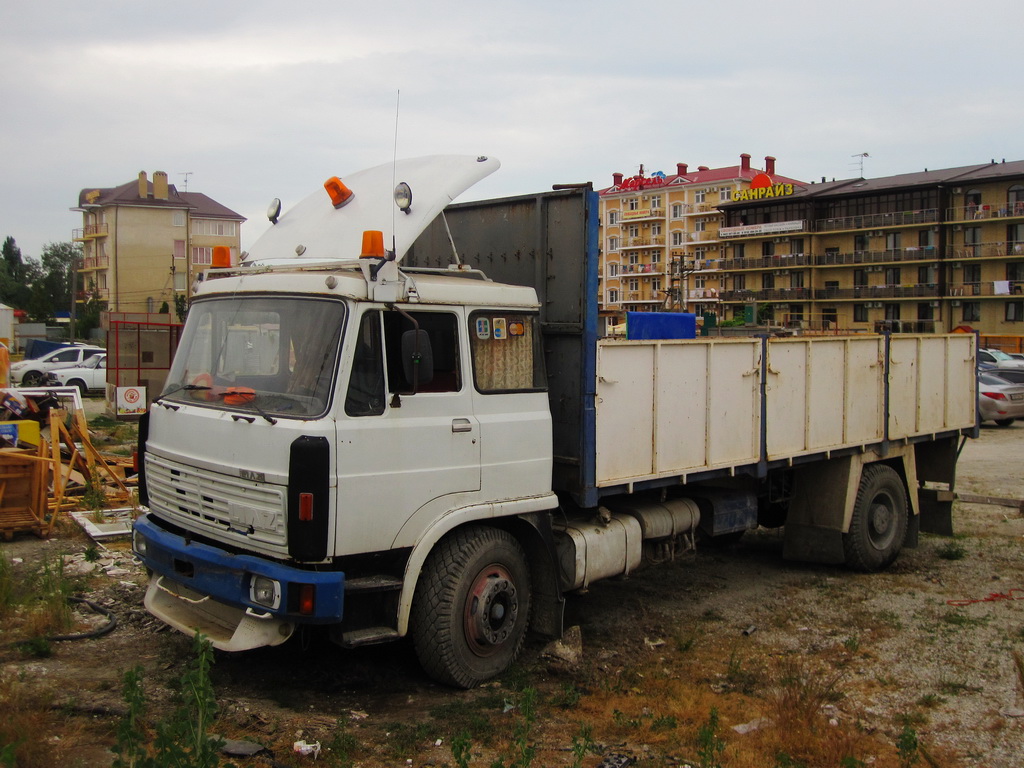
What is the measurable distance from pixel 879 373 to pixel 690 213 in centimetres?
8256

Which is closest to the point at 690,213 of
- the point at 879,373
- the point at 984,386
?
the point at 984,386

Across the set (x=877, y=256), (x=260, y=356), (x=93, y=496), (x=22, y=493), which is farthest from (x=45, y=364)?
(x=877, y=256)

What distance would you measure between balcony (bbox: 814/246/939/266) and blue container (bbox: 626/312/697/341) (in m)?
64.8

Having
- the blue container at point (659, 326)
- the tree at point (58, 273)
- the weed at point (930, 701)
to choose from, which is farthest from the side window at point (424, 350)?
the tree at point (58, 273)

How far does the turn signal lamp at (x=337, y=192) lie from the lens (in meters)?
5.98

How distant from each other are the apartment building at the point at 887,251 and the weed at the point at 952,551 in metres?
48.3

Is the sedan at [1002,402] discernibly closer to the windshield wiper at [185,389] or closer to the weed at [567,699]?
the weed at [567,699]

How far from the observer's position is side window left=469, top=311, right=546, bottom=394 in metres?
5.54

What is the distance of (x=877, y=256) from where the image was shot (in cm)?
6756

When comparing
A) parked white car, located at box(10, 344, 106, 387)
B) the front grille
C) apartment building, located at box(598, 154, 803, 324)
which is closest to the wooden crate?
the front grille

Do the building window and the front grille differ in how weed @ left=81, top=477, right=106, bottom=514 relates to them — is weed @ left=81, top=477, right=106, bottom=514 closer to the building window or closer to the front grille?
the front grille

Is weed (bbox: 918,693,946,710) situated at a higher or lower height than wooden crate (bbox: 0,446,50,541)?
lower

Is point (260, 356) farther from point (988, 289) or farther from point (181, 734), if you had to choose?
point (988, 289)

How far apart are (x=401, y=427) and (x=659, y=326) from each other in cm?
260
